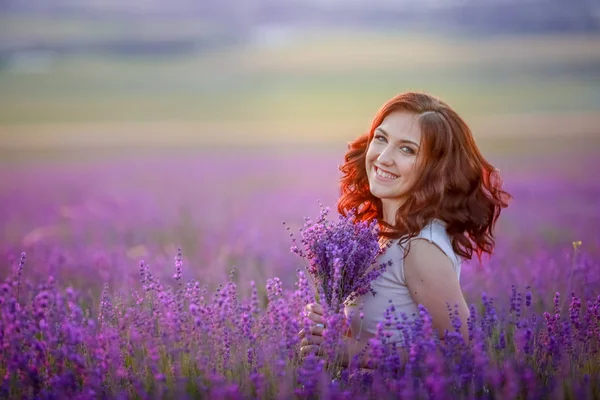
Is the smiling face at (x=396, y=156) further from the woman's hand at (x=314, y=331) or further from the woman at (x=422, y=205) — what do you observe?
the woman's hand at (x=314, y=331)

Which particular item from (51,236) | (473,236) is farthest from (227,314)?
(51,236)

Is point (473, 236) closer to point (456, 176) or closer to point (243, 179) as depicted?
point (456, 176)

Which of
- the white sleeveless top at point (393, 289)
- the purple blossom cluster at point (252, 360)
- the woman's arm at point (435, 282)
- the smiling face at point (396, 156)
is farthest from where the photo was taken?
the smiling face at point (396, 156)

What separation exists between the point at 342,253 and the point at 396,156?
2.15ft

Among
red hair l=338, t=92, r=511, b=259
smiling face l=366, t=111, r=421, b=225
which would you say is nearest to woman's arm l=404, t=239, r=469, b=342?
red hair l=338, t=92, r=511, b=259

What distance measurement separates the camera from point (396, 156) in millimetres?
3793

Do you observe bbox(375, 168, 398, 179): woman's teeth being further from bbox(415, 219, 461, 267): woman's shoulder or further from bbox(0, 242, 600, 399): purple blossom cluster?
bbox(0, 242, 600, 399): purple blossom cluster

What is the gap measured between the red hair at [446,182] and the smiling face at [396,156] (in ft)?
0.10

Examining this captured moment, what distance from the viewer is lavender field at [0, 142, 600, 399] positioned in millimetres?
3000

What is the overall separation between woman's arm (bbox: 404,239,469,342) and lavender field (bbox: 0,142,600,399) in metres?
0.11

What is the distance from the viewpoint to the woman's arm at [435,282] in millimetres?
3537

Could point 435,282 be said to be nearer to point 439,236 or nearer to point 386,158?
point 439,236

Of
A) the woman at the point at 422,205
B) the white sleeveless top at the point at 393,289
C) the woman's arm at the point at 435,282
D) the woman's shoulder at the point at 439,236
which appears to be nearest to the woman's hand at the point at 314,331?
the woman at the point at 422,205

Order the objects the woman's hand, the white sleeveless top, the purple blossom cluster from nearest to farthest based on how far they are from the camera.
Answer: the purple blossom cluster
the woman's hand
the white sleeveless top
